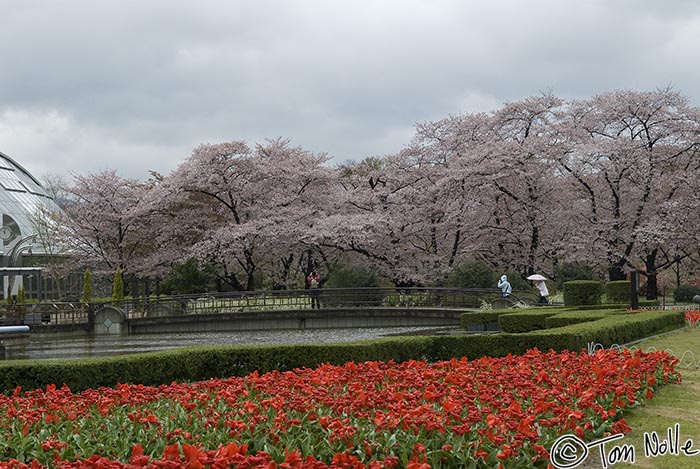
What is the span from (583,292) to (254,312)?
45.1 ft

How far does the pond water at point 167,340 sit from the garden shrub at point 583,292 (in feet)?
13.8

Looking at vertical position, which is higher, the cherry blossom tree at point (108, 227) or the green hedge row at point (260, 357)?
the cherry blossom tree at point (108, 227)

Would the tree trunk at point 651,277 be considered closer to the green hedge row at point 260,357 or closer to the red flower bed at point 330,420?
the green hedge row at point 260,357

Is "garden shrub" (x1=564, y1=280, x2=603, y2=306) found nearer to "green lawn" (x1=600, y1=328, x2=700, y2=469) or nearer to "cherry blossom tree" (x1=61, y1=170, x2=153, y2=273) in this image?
"green lawn" (x1=600, y1=328, x2=700, y2=469)

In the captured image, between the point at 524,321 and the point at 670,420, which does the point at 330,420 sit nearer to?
the point at 670,420

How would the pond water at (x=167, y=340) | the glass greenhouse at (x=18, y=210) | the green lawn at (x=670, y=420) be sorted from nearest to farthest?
the green lawn at (x=670, y=420) → the pond water at (x=167, y=340) → the glass greenhouse at (x=18, y=210)

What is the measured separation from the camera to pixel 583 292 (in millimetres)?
24719

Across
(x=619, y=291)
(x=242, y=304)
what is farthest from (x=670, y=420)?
(x=242, y=304)

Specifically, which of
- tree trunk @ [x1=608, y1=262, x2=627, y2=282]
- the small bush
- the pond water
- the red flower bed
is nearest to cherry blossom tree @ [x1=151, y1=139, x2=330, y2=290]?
the pond water

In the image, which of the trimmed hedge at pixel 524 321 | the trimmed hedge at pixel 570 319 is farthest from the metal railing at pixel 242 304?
the trimmed hedge at pixel 570 319

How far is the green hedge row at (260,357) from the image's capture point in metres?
12.1

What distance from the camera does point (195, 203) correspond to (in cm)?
4106

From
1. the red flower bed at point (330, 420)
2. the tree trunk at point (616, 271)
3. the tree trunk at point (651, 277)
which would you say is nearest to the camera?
the red flower bed at point (330, 420)

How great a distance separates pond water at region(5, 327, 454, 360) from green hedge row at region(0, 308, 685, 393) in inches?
319
